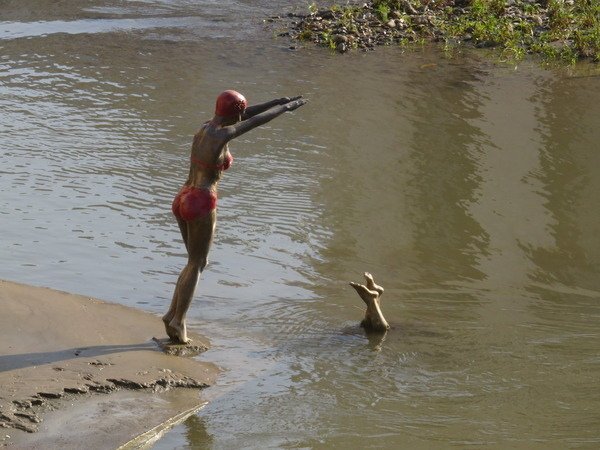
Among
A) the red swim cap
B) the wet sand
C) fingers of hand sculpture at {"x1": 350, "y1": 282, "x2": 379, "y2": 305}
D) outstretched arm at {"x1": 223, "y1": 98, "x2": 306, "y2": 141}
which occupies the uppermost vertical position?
the red swim cap

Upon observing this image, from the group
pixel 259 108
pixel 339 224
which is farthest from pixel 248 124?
pixel 339 224

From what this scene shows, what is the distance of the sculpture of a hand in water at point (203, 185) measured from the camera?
6.12m

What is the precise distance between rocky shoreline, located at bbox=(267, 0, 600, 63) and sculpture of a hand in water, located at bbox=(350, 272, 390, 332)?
27.9 ft

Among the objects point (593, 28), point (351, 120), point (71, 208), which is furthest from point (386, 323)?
point (593, 28)

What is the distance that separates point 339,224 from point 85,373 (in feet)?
11.9

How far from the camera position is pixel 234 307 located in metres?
7.26

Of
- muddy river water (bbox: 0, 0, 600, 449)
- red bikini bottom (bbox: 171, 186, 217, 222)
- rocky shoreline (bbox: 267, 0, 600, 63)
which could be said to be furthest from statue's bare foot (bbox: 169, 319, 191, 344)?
rocky shoreline (bbox: 267, 0, 600, 63)

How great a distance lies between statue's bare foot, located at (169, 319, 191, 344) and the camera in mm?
6387

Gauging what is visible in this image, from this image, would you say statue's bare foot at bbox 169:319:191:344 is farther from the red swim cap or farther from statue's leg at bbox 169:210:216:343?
the red swim cap

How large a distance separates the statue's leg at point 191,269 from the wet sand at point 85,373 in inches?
5.7

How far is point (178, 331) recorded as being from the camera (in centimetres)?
640

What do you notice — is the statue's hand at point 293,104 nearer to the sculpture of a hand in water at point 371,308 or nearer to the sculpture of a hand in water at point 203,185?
the sculpture of a hand in water at point 203,185

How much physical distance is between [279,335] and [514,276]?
2.16 metres

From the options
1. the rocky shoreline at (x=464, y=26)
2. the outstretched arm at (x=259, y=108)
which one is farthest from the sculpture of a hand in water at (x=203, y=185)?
the rocky shoreline at (x=464, y=26)
